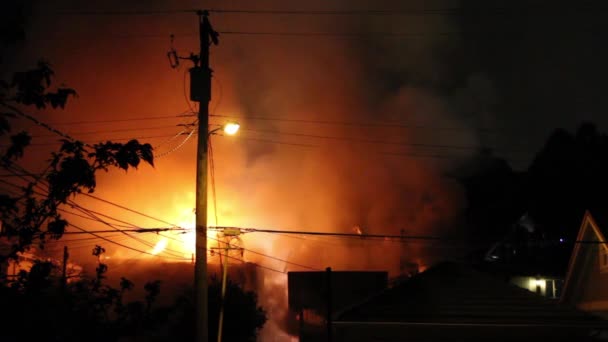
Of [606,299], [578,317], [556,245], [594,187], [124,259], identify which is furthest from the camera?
[124,259]

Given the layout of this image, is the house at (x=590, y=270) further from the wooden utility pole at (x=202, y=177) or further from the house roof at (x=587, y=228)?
the wooden utility pole at (x=202, y=177)

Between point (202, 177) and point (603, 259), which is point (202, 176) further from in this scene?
point (603, 259)

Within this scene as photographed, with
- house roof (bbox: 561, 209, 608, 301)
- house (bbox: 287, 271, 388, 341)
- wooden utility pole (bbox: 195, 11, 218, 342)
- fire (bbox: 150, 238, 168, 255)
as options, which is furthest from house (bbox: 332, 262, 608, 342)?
fire (bbox: 150, 238, 168, 255)

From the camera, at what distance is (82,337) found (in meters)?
7.75

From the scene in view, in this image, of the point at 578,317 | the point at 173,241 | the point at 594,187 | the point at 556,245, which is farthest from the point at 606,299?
the point at 173,241

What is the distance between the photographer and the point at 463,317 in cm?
1396

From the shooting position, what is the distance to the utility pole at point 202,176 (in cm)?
1206

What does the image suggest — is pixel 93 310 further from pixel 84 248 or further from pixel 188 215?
pixel 84 248

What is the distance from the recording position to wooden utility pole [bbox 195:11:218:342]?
12062mm

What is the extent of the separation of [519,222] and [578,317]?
1106 inches

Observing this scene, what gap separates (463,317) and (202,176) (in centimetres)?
653

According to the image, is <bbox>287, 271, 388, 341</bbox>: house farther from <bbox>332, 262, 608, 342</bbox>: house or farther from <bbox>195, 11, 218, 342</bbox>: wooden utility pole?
<bbox>195, 11, 218, 342</bbox>: wooden utility pole

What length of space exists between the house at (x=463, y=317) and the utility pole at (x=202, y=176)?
334 cm

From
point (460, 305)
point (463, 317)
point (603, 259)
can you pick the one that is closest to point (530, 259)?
point (603, 259)
